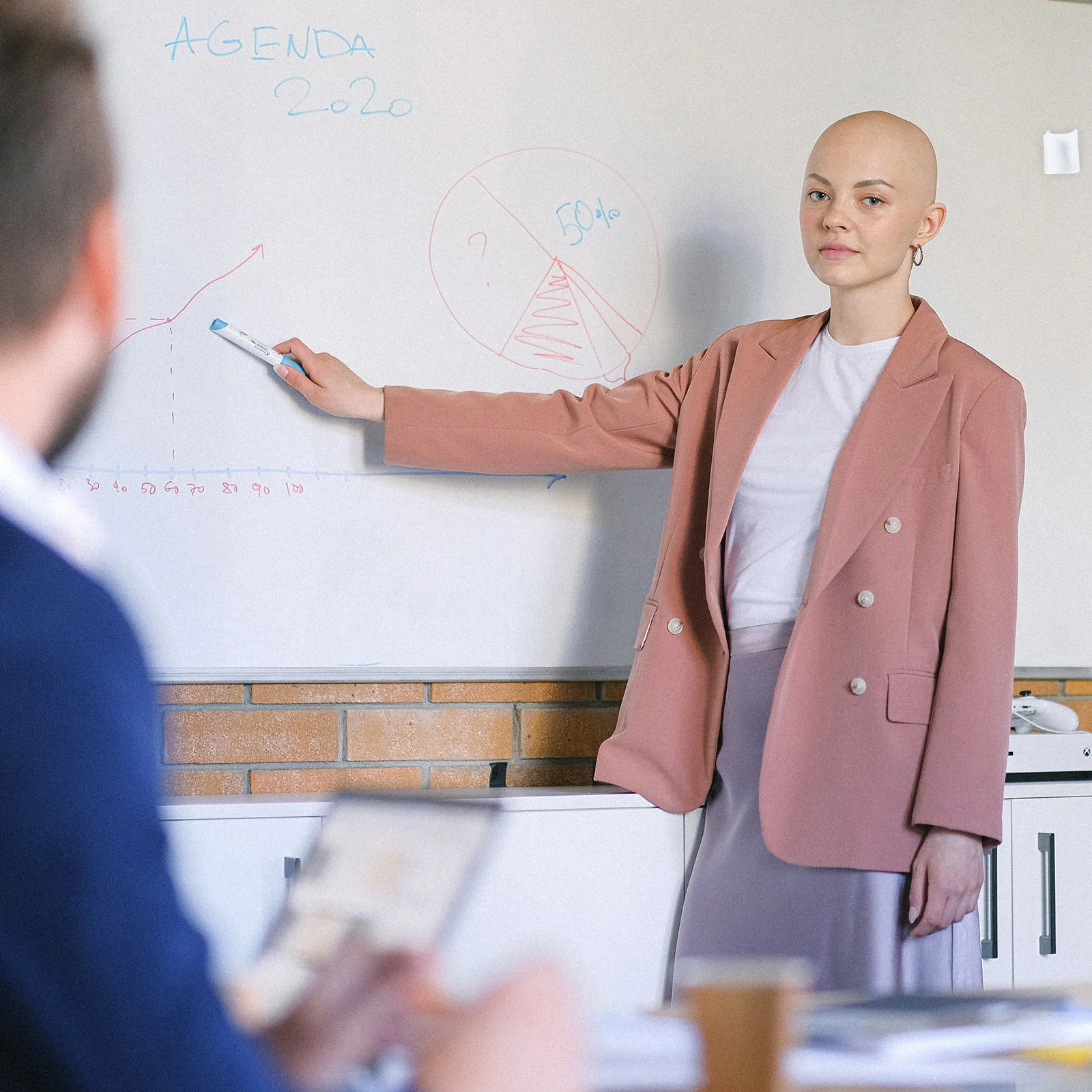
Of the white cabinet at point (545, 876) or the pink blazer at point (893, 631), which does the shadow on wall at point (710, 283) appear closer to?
the pink blazer at point (893, 631)

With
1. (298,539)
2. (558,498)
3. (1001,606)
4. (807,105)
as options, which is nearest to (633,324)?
(558,498)

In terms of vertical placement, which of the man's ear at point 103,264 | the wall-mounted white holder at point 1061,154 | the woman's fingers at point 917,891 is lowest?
the woman's fingers at point 917,891

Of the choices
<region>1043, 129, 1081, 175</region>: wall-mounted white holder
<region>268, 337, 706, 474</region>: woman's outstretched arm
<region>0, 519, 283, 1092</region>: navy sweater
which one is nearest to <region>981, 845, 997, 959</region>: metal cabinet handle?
<region>268, 337, 706, 474</region>: woman's outstretched arm

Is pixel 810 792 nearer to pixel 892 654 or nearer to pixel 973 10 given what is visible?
pixel 892 654

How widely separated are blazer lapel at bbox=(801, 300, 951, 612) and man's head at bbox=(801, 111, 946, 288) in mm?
141

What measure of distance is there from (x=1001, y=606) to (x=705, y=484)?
0.44 meters

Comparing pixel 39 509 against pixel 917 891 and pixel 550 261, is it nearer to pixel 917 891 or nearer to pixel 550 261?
pixel 917 891

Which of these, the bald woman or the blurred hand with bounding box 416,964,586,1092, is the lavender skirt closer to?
the bald woman

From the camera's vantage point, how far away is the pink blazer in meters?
1.55

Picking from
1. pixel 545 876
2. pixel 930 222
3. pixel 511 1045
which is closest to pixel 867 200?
pixel 930 222

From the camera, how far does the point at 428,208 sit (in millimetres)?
1993

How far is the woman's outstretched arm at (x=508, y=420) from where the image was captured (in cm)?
185

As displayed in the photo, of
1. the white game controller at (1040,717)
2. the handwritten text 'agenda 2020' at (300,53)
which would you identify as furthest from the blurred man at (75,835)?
the white game controller at (1040,717)

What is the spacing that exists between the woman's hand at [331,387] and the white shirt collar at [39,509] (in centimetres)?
141
